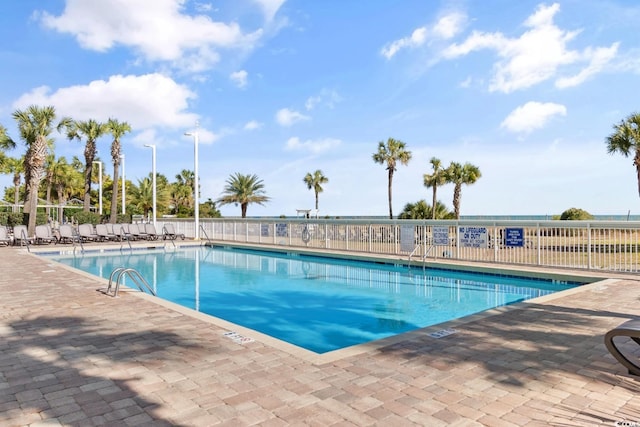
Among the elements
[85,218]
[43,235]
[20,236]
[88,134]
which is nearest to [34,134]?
[88,134]

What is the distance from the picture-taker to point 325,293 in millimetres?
10180

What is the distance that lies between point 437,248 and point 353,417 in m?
10.8

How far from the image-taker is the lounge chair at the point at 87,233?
2046 cm

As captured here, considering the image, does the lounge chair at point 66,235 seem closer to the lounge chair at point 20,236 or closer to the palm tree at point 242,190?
the lounge chair at point 20,236

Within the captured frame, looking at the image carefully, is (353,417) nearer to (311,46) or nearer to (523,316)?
(523,316)

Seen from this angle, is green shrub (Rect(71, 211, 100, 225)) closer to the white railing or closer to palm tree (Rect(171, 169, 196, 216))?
palm tree (Rect(171, 169, 196, 216))

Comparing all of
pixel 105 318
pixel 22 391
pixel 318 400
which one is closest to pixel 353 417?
pixel 318 400

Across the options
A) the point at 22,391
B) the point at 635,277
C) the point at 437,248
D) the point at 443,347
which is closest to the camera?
the point at 22,391

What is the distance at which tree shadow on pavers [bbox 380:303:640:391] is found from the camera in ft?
12.7

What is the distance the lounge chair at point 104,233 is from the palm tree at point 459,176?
76.7 feet

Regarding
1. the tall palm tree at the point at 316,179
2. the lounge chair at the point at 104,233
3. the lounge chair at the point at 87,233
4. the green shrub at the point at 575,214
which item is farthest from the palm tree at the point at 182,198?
the green shrub at the point at 575,214

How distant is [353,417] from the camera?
298 cm

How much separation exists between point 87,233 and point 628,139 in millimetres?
27104

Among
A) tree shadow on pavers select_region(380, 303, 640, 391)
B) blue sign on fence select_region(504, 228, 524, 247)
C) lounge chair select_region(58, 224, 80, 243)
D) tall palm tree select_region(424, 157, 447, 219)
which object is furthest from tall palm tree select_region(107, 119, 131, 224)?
tree shadow on pavers select_region(380, 303, 640, 391)
